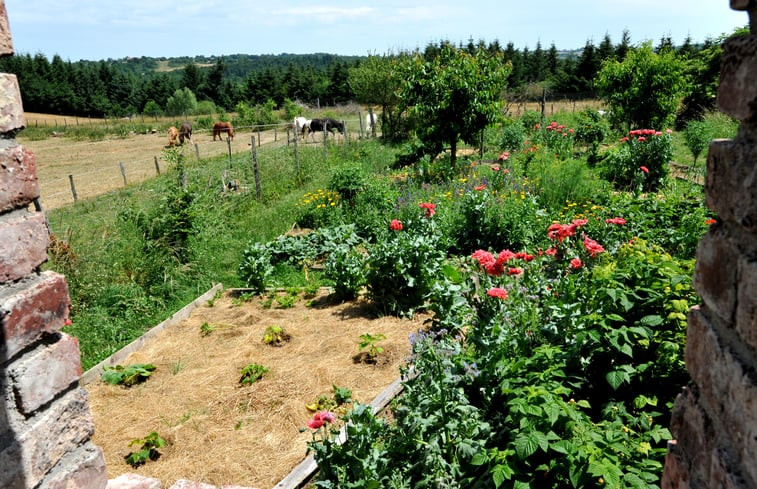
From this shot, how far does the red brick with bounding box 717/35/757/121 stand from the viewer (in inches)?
35.4

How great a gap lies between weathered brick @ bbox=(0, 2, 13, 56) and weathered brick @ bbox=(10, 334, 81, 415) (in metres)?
0.89

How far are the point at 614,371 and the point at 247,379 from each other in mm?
3182

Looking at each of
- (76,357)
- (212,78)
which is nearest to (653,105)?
(76,357)

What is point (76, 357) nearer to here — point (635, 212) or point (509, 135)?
point (635, 212)

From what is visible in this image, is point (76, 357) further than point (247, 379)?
No

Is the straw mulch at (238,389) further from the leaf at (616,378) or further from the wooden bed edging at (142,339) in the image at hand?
the leaf at (616,378)

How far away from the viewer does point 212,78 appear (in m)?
66.6

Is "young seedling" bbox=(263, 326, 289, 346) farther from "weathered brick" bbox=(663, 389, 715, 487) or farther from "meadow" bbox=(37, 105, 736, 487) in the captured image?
"weathered brick" bbox=(663, 389, 715, 487)

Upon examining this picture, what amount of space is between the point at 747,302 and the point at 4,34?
6.30ft

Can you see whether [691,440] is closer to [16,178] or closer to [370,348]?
[16,178]

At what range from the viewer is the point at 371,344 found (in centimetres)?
521

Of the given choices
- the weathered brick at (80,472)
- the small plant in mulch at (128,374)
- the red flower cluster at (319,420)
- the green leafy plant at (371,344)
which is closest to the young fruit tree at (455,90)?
the green leafy plant at (371,344)

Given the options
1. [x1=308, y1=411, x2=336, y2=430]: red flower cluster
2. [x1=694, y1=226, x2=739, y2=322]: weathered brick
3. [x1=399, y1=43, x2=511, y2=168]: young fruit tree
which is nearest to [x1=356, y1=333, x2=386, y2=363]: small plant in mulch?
[x1=308, y1=411, x2=336, y2=430]: red flower cluster

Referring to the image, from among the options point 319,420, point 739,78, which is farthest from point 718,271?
point 319,420
